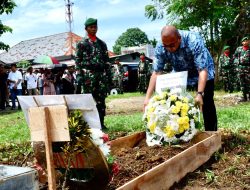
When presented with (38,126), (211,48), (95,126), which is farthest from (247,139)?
(211,48)

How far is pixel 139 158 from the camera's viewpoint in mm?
4891

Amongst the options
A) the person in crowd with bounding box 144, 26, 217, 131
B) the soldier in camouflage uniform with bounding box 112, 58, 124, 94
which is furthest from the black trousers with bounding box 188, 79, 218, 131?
the soldier in camouflage uniform with bounding box 112, 58, 124, 94

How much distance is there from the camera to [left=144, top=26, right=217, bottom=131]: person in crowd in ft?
17.4

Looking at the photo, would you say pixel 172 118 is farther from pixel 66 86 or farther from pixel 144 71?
pixel 144 71

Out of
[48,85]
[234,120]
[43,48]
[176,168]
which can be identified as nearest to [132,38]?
[43,48]

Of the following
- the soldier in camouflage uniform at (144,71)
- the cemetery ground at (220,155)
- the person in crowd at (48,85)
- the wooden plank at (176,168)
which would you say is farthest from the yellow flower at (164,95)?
the soldier in camouflage uniform at (144,71)

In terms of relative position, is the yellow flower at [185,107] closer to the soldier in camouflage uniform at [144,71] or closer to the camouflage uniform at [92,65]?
the camouflage uniform at [92,65]

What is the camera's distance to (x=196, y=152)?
4.74 metres

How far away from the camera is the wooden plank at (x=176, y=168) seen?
143 inches

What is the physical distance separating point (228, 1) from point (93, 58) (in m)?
16.4

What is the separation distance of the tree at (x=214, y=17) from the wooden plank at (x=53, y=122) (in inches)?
731

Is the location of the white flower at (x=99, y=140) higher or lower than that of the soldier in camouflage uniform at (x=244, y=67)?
lower

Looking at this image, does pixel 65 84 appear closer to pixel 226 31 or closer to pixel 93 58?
pixel 226 31

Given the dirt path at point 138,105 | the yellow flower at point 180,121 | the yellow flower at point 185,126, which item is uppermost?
the yellow flower at point 180,121
